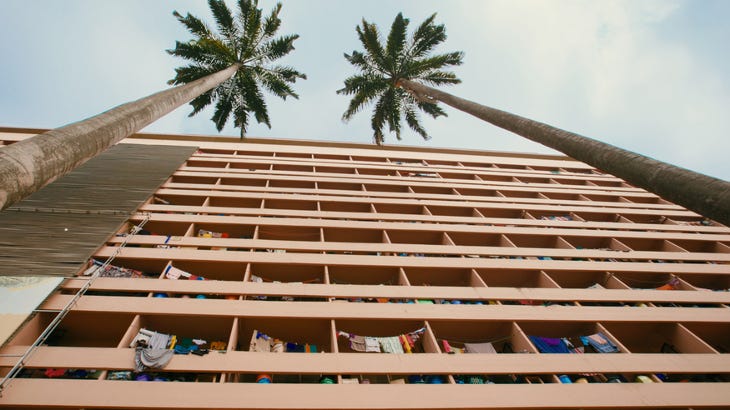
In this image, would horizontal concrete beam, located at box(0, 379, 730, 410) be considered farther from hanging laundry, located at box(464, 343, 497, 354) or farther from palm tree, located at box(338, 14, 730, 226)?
palm tree, located at box(338, 14, 730, 226)

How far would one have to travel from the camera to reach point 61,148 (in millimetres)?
4992

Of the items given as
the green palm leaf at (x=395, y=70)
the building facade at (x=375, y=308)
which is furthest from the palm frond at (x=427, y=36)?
the building facade at (x=375, y=308)

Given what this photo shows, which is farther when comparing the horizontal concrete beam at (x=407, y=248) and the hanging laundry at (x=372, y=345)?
the horizontal concrete beam at (x=407, y=248)

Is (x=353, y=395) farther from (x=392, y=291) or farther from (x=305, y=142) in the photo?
(x=305, y=142)

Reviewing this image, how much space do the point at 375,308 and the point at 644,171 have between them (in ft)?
15.4

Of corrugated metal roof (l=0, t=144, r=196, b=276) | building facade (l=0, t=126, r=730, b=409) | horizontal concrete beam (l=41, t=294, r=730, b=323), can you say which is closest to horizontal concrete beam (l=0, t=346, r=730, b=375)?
building facade (l=0, t=126, r=730, b=409)

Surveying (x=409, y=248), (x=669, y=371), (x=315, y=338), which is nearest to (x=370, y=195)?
(x=409, y=248)

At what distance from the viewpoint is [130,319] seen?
5.84 m

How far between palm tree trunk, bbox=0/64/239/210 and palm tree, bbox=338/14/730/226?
26.0 ft

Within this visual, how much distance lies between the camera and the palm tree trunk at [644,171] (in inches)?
151

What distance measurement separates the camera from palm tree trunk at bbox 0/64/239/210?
411 cm

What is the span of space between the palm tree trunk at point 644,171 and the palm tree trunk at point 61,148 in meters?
7.86

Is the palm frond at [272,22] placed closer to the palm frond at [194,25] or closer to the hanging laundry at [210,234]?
the palm frond at [194,25]

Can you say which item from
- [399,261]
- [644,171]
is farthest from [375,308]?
[644,171]
